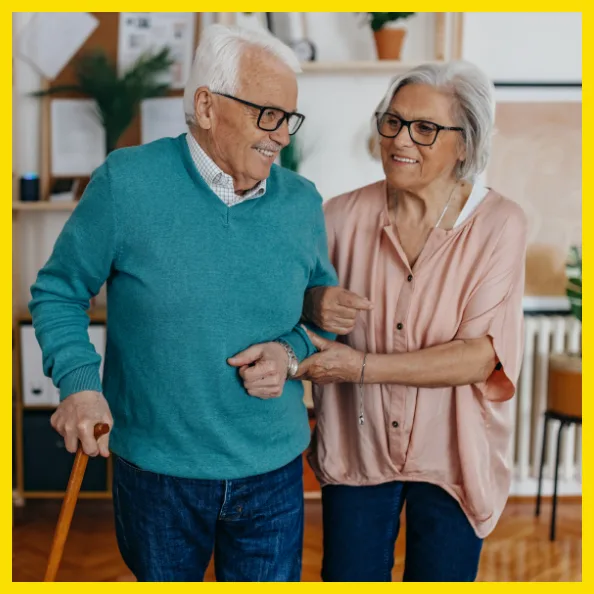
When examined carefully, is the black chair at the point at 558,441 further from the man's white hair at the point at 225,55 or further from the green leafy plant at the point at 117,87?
the man's white hair at the point at 225,55

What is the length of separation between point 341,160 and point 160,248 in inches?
89.3

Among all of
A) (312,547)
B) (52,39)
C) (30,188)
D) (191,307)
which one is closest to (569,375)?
(312,547)

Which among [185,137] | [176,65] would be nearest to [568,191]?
[176,65]

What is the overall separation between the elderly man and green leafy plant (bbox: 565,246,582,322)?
2.11 m

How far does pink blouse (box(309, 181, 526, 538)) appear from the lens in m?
1.59

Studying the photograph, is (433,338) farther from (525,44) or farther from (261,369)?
(525,44)

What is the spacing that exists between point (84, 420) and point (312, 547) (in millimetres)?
2096

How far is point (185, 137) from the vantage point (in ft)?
4.70

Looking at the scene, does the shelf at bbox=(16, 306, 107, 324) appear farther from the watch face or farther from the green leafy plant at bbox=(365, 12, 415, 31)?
the green leafy plant at bbox=(365, 12, 415, 31)


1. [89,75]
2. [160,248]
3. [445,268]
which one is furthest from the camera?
[89,75]

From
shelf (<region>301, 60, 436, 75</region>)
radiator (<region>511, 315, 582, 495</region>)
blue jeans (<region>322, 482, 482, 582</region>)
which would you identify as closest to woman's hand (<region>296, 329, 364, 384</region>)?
blue jeans (<region>322, 482, 482, 582</region>)

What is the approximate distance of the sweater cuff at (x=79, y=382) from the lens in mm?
1309

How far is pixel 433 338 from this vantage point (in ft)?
5.27

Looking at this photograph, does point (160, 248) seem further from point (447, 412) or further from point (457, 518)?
point (457, 518)
